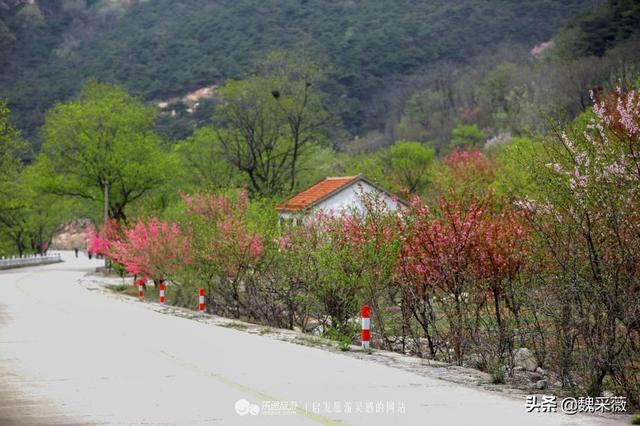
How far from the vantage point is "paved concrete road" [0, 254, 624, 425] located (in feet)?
34.2

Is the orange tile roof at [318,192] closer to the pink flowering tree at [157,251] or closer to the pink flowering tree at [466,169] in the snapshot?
the pink flowering tree at [466,169]

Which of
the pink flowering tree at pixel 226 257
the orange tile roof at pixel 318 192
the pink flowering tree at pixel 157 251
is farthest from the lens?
the orange tile roof at pixel 318 192

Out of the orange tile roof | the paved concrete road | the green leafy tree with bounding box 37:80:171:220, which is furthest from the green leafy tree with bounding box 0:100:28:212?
the paved concrete road

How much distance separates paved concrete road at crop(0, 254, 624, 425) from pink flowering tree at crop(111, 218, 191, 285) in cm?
1219

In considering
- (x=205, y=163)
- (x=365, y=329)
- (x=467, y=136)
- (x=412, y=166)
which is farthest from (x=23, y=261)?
(x=365, y=329)

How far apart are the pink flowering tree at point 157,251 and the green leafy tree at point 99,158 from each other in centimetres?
3510

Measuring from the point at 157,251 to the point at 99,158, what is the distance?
39.7 meters

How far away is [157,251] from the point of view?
35.8 metres

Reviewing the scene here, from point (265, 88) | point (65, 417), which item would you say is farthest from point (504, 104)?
point (65, 417)

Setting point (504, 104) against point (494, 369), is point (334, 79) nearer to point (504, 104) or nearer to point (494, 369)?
point (504, 104)

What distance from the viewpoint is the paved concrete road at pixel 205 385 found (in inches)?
410

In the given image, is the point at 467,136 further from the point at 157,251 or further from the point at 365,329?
the point at 365,329

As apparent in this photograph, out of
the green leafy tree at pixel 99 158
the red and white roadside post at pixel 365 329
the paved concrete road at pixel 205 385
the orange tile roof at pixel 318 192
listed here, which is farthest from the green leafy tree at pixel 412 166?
the red and white roadside post at pixel 365 329

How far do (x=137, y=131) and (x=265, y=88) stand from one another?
12683 mm
